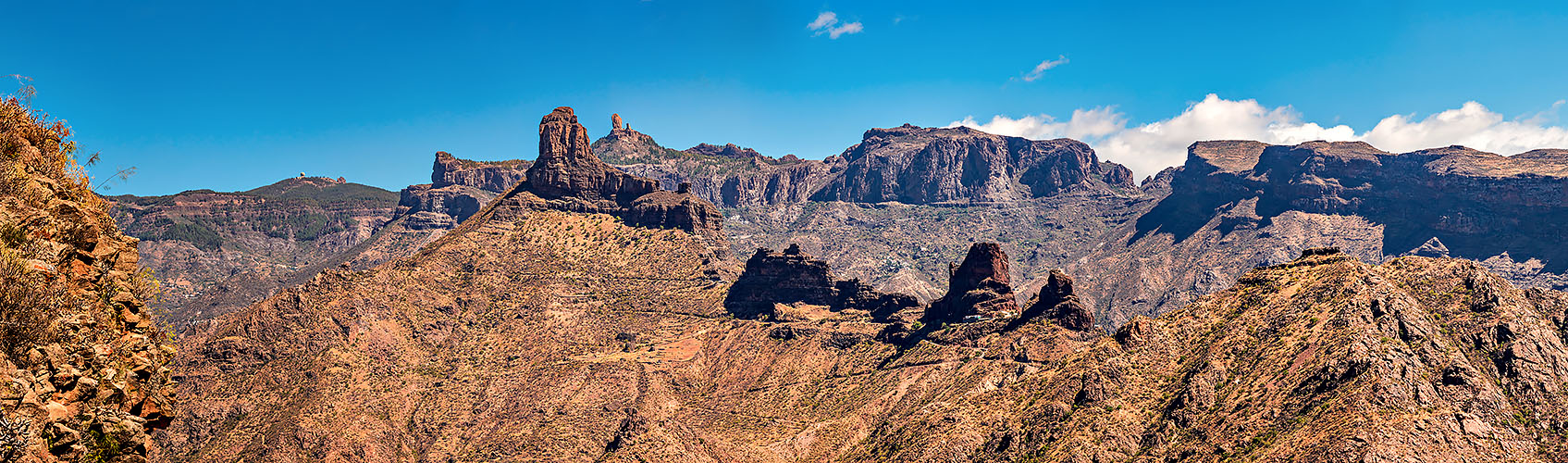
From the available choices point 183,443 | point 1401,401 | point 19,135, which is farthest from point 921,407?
point 19,135

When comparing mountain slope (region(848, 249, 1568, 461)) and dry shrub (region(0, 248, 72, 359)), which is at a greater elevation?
dry shrub (region(0, 248, 72, 359))

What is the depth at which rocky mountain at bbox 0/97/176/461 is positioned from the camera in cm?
2197

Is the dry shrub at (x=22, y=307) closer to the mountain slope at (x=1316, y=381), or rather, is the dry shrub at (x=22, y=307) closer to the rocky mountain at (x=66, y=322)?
the rocky mountain at (x=66, y=322)

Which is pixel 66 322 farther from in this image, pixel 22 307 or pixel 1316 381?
pixel 1316 381

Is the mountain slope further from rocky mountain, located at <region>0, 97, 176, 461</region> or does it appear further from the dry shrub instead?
the dry shrub

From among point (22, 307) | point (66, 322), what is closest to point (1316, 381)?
point (66, 322)

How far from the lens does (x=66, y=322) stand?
2353 cm

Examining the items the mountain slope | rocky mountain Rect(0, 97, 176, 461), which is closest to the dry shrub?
rocky mountain Rect(0, 97, 176, 461)

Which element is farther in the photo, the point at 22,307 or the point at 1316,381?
the point at 1316,381

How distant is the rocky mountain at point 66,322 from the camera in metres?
22.0

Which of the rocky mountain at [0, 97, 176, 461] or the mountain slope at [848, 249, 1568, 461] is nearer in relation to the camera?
the rocky mountain at [0, 97, 176, 461]

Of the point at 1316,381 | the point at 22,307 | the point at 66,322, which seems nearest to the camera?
the point at 22,307

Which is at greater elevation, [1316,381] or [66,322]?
[66,322]

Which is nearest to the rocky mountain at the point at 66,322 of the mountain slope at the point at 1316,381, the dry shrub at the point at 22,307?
the dry shrub at the point at 22,307
